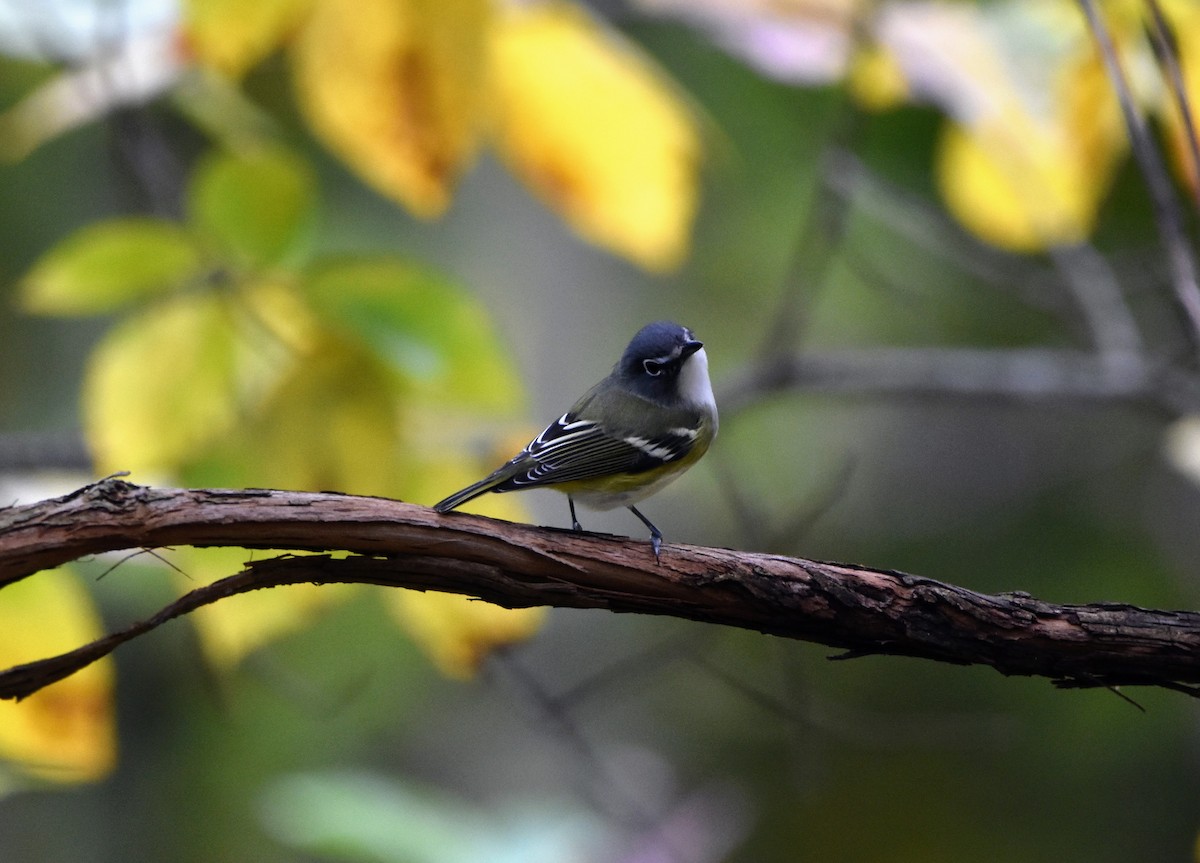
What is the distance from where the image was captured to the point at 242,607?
144cm

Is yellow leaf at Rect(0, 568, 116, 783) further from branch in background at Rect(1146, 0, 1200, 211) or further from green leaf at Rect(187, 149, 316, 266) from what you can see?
branch in background at Rect(1146, 0, 1200, 211)

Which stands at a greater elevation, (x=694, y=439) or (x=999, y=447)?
(x=694, y=439)

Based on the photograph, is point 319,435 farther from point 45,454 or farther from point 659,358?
point 45,454

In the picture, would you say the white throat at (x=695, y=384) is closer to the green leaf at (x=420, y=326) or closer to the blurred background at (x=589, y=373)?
the blurred background at (x=589, y=373)

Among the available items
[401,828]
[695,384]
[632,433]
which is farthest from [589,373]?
[401,828]

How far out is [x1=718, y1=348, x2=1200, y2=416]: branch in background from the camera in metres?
2.38

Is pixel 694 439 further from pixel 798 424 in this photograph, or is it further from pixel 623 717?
pixel 623 717

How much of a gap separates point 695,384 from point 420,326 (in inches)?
30.1

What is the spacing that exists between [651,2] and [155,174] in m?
1.07

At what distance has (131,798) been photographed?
13.6ft

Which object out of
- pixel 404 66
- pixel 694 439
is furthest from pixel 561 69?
pixel 694 439

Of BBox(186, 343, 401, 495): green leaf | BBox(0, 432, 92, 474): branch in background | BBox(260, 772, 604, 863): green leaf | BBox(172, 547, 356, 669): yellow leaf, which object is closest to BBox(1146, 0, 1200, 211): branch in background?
BBox(186, 343, 401, 495): green leaf

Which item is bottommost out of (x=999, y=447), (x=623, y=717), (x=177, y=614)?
(x=623, y=717)

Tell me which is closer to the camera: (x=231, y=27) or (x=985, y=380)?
(x=231, y=27)
